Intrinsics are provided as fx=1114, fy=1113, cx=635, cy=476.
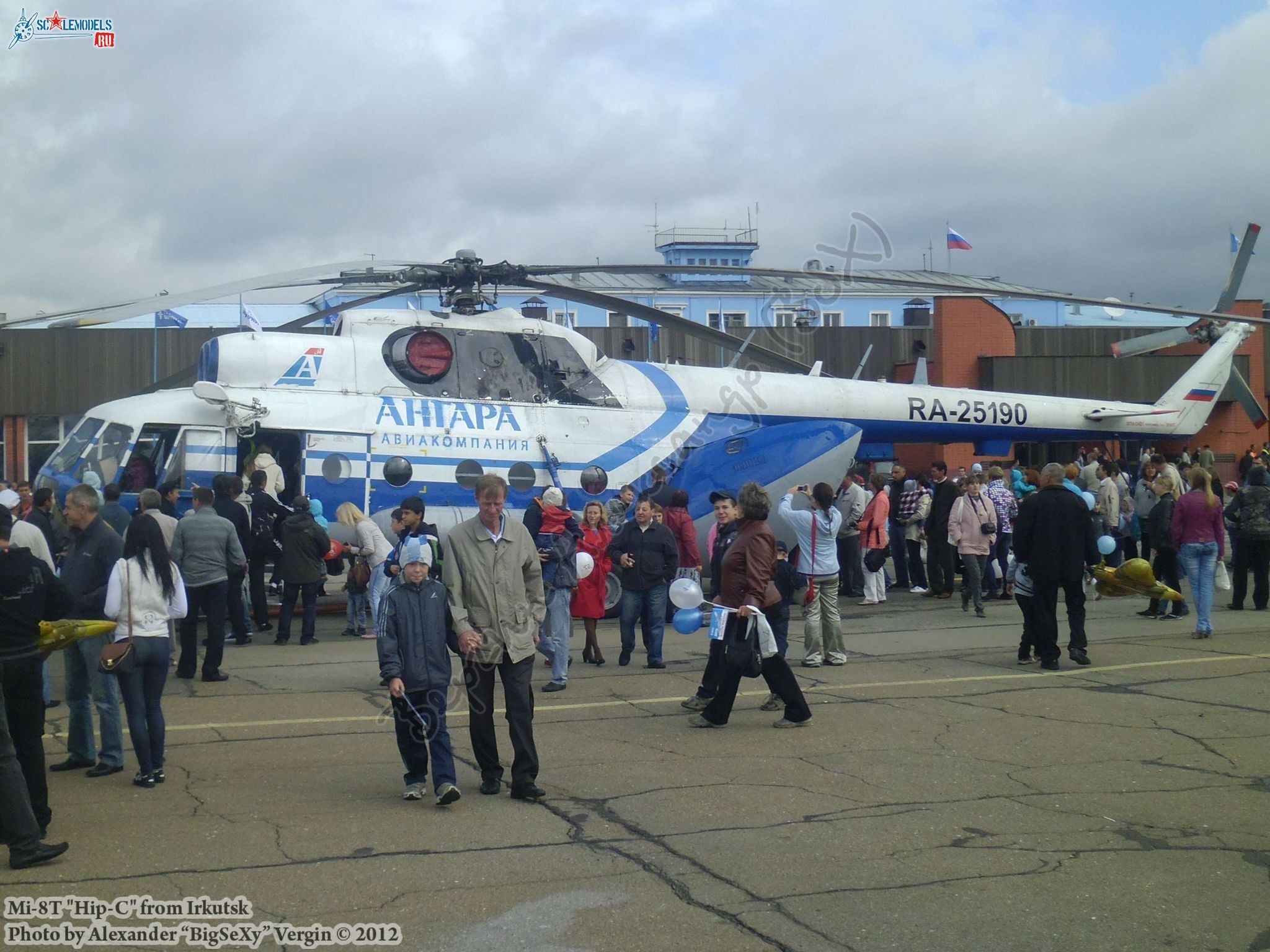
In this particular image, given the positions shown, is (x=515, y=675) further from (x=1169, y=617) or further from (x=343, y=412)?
(x=1169, y=617)

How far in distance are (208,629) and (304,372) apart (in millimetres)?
3985

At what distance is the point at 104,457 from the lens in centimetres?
1198

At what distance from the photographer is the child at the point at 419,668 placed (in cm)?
598

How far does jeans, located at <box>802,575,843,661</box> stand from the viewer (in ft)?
33.0

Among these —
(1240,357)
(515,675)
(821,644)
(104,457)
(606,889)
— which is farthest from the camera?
(1240,357)

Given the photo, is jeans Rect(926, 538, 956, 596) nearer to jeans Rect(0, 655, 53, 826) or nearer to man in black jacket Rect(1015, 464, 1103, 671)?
man in black jacket Rect(1015, 464, 1103, 671)

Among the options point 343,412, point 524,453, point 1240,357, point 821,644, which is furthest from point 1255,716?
point 1240,357

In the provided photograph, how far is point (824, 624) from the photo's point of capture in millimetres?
10305

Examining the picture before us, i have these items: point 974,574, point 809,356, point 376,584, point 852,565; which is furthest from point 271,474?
point 809,356

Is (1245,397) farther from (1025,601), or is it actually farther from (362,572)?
(362,572)

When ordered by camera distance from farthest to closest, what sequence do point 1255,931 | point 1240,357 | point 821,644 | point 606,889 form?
1. point 1240,357
2. point 821,644
3. point 606,889
4. point 1255,931

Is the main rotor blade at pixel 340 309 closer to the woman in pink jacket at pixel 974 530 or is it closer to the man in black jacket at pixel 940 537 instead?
the woman in pink jacket at pixel 974 530

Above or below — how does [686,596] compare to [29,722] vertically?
above

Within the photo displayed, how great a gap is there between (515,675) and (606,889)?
1.68m
